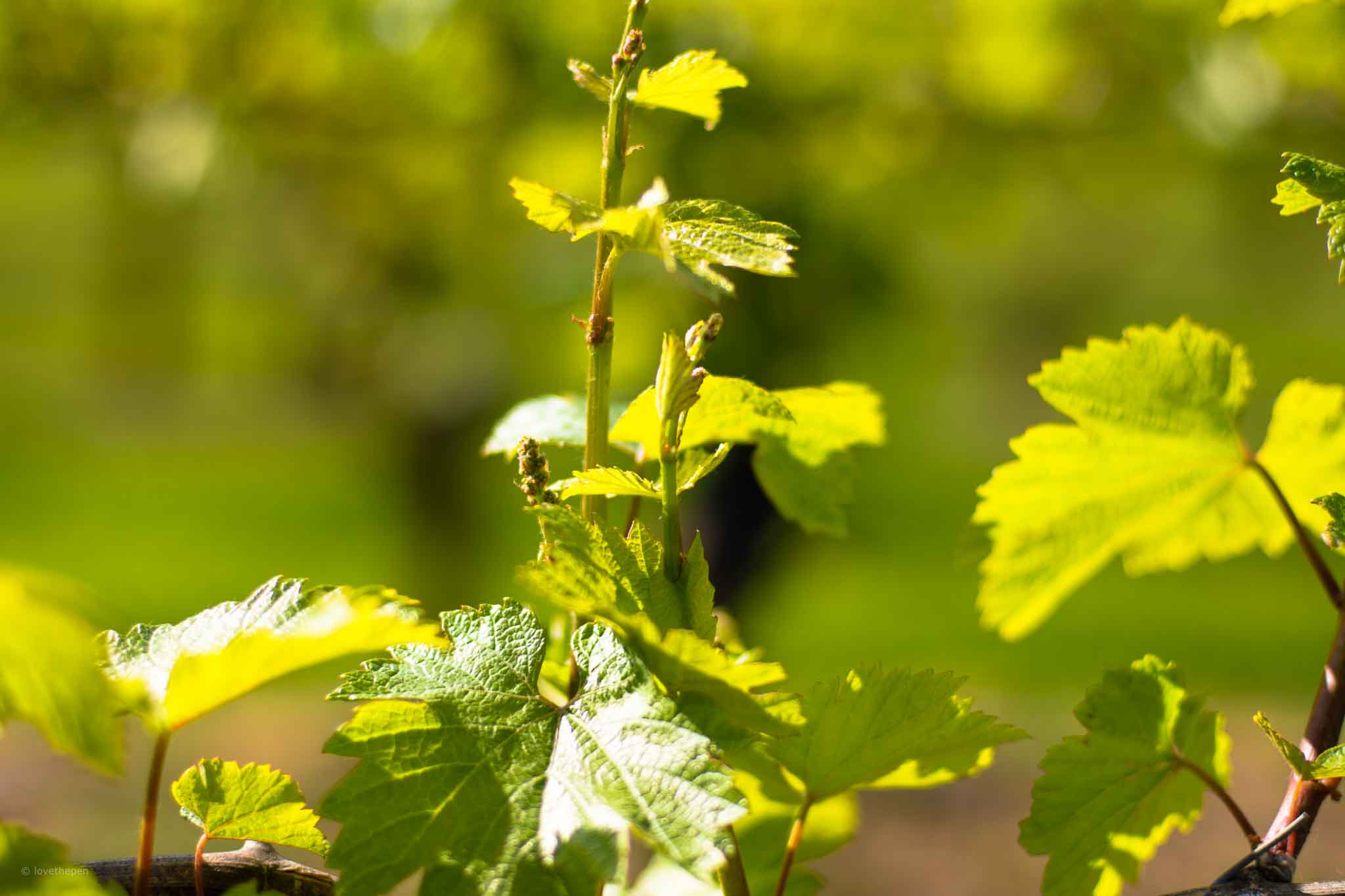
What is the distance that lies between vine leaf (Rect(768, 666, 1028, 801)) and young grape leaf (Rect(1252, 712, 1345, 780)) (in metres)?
0.08

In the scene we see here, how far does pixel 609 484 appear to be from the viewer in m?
0.33

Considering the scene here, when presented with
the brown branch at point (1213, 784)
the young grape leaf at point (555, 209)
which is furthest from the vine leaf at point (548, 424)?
the brown branch at point (1213, 784)

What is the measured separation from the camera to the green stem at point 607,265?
1.12ft

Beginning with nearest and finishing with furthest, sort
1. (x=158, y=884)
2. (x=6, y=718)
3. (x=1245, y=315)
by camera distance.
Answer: (x=6, y=718)
(x=158, y=884)
(x=1245, y=315)

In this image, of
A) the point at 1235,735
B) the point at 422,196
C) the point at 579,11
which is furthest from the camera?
the point at 1235,735

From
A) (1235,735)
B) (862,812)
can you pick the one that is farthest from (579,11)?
(1235,735)

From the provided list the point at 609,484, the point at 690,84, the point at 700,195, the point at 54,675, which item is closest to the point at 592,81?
the point at 690,84

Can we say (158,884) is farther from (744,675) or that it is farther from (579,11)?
(579,11)

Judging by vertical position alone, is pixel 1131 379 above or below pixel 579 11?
below

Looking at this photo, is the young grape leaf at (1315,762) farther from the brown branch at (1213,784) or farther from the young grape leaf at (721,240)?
the young grape leaf at (721,240)

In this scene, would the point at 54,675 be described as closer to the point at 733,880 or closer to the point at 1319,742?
the point at 733,880

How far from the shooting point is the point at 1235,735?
4320 millimetres

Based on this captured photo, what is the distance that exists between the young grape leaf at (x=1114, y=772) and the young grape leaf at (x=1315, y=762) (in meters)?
0.03

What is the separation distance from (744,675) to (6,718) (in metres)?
0.18
